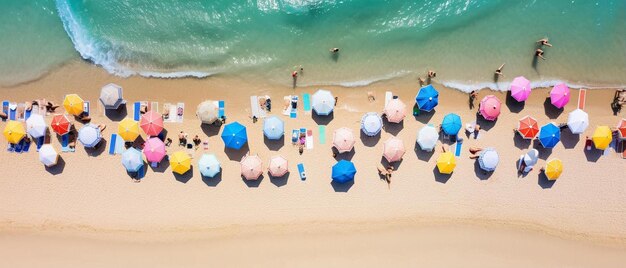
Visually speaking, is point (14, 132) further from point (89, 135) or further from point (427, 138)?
point (427, 138)

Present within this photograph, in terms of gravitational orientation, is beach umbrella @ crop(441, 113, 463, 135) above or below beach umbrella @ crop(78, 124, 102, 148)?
above

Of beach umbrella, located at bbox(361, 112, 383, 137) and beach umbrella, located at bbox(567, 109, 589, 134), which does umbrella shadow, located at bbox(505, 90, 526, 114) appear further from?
beach umbrella, located at bbox(361, 112, 383, 137)

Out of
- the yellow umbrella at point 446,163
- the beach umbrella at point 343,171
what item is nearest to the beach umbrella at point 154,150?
the beach umbrella at point 343,171

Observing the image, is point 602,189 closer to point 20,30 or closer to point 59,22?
point 59,22

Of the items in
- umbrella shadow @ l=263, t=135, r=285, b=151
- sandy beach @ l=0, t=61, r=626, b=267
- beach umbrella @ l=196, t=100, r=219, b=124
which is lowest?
sandy beach @ l=0, t=61, r=626, b=267

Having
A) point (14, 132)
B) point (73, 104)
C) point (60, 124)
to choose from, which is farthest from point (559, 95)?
point (14, 132)

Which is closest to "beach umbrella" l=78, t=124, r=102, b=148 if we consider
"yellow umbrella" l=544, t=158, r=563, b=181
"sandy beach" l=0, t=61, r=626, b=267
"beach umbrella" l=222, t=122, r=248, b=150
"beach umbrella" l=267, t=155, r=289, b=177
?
"sandy beach" l=0, t=61, r=626, b=267

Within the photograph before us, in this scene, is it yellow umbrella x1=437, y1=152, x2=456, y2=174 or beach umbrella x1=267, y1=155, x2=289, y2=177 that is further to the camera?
yellow umbrella x1=437, y1=152, x2=456, y2=174
